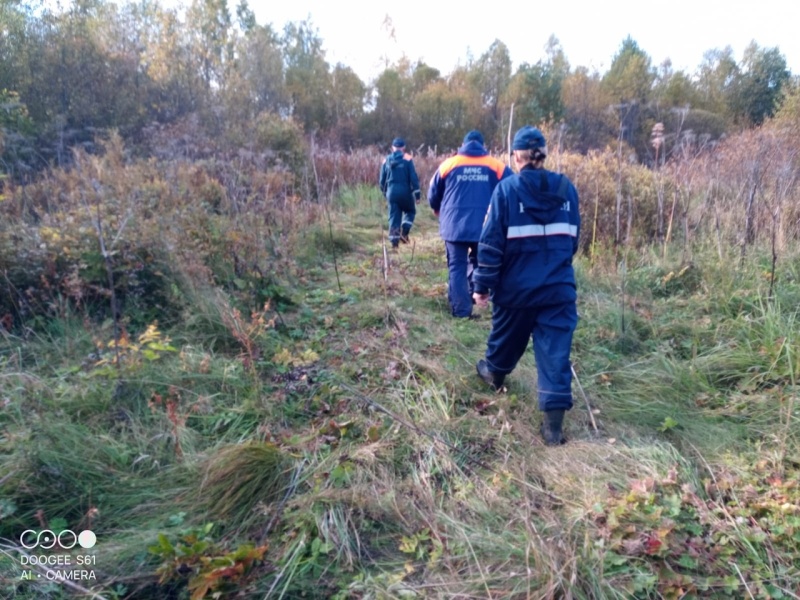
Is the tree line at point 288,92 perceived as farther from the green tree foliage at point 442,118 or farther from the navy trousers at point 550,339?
the navy trousers at point 550,339

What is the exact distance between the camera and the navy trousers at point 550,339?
11.5ft

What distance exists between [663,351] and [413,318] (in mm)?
2123

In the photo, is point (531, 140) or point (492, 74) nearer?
point (531, 140)

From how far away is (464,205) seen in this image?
18.1 ft

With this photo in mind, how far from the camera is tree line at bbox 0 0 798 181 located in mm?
12945

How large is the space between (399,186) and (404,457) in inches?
230

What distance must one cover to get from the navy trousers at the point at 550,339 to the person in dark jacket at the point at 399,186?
4.81m

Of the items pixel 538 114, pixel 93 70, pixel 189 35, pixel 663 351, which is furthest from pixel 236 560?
pixel 538 114

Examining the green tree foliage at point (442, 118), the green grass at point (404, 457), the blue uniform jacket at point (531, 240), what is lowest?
the green grass at point (404, 457)

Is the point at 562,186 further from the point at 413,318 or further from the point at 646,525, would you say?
the point at 413,318

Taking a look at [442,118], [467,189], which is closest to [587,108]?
[442,118]

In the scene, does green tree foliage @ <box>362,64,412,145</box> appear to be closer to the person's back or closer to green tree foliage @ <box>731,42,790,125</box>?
green tree foliage @ <box>731,42,790,125</box>

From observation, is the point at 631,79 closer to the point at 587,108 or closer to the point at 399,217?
the point at 587,108

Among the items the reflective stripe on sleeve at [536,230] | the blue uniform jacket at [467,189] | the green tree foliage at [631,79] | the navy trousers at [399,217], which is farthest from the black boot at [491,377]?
the green tree foliage at [631,79]
